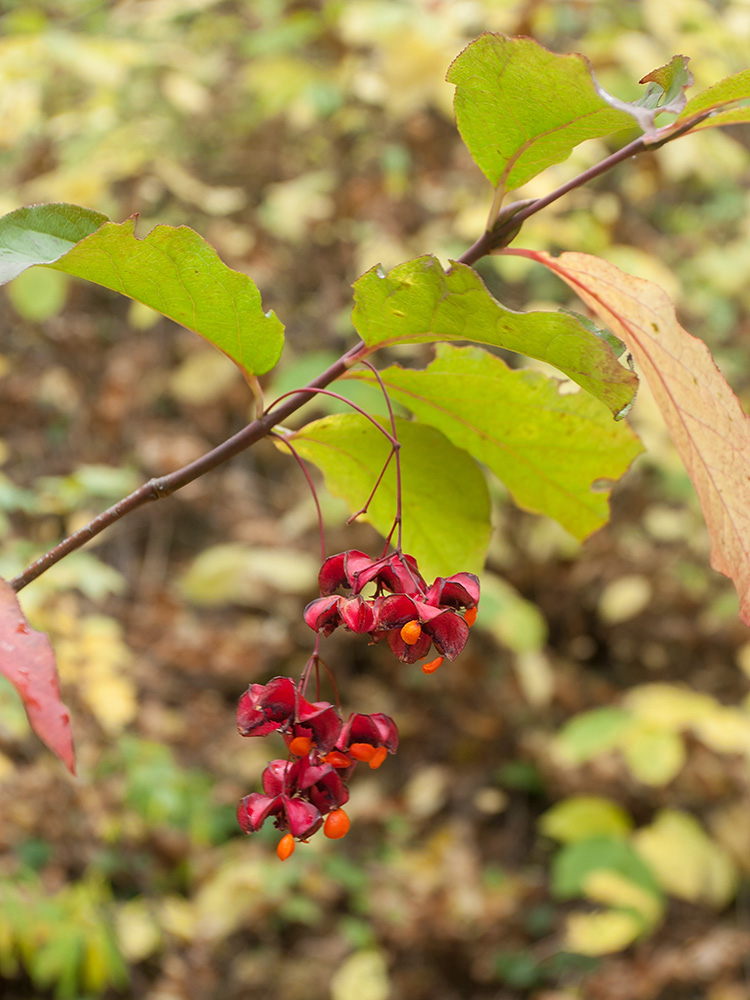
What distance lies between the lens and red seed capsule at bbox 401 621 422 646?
457 millimetres

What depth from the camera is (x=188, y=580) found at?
265 cm

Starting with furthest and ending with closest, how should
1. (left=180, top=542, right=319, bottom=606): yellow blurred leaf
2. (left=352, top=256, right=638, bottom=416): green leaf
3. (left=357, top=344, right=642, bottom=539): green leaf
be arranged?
(left=180, top=542, right=319, bottom=606): yellow blurred leaf, (left=357, top=344, right=642, bottom=539): green leaf, (left=352, top=256, right=638, bottom=416): green leaf

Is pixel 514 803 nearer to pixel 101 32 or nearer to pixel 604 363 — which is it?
pixel 604 363

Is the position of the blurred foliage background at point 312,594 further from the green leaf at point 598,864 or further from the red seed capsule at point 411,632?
the red seed capsule at point 411,632

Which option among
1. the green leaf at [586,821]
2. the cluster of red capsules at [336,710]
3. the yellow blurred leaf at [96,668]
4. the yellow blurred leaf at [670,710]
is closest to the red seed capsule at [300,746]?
the cluster of red capsules at [336,710]

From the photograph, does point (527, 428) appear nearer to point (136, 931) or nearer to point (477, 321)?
point (477, 321)

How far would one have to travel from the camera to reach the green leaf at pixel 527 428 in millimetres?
564

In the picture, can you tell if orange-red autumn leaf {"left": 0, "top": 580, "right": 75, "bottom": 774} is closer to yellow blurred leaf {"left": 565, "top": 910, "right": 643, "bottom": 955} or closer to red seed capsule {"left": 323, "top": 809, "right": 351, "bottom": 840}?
red seed capsule {"left": 323, "top": 809, "right": 351, "bottom": 840}

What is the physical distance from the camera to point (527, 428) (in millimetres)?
597

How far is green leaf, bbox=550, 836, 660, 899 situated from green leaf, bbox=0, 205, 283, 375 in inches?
77.3

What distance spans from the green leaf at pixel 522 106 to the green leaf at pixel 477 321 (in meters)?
0.10

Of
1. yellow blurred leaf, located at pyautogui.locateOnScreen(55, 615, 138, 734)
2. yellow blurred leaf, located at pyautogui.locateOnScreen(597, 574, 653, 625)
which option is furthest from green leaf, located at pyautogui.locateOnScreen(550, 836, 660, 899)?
yellow blurred leaf, located at pyautogui.locateOnScreen(55, 615, 138, 734)

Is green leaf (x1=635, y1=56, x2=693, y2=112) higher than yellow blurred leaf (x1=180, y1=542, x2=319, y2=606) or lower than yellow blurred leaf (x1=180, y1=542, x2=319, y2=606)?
higher

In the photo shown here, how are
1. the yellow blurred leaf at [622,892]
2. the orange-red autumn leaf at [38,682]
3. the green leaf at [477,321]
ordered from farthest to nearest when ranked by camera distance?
the yellow blurred leaf at [622,892]
the green leaf at [477,321]
the orange-red autumn leaf at [38,682]
